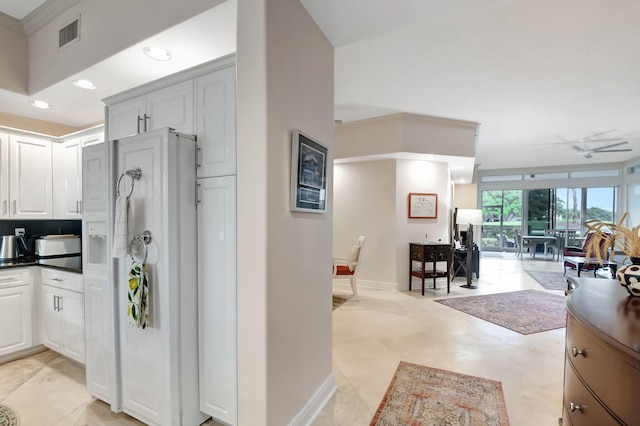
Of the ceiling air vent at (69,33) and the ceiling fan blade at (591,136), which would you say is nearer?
the ceiling air vent at (69,33)

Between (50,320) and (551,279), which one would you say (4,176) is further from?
(551,279)

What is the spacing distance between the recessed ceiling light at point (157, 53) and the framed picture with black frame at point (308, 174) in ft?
4.15

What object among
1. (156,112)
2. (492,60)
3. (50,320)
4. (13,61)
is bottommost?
(50,320)

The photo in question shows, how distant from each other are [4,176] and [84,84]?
142 cm

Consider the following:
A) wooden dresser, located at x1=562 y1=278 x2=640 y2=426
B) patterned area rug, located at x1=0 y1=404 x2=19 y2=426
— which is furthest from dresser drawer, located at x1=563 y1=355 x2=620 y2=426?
patterned area rug, located at x1=0 y1=404 x2=19 y2=426

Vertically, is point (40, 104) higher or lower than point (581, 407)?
higher

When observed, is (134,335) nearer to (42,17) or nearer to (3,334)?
(3,334)

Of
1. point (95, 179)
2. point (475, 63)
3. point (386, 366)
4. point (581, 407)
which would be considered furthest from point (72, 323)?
point (475, 63)

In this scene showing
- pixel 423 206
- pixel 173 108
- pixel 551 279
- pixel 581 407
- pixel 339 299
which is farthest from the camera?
pixel 551 279

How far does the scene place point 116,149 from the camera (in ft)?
6.50

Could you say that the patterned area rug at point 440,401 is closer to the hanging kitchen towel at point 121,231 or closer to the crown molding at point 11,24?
the hanging kitchen towel at point 121,231

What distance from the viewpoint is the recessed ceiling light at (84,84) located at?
8.18 ft

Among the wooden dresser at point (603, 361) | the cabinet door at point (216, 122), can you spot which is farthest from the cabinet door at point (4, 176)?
the wooden dresser at point (603, 361)

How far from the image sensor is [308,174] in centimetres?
189
